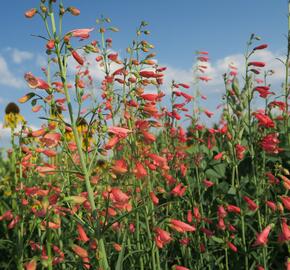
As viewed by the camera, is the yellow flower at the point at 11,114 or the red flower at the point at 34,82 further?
the yellow flower at the point at 11,114

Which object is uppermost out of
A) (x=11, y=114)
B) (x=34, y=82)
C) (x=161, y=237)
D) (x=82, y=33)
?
(x=11, y=114)

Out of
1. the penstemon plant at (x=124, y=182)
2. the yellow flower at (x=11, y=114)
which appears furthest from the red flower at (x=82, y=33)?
the yellow flower at (x=11, y=114)

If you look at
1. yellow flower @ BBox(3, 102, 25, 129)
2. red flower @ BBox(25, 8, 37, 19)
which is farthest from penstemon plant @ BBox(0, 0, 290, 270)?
yellow flower @ BBox(3, 102, 25, 129)

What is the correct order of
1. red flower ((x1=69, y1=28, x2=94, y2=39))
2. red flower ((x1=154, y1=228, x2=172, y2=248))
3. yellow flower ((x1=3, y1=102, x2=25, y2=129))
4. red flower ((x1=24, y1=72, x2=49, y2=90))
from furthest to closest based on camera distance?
yellow flower ((x1=3, y1=102, x2=25, y2=129)) → red flower ((x1=154, y1=228, x2=172, y2=248)) → red flower ((x1=24, y1=72, x2=49, y2=90)) → red flower ((x1=69, y1=28, x2=94, y2=39))

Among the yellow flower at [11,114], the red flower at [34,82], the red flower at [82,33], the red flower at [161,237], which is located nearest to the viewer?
the red flower at [82,33]

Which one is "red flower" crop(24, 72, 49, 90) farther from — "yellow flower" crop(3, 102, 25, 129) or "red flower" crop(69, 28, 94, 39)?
"yellow flower" crop(3, 102, 25, 129)

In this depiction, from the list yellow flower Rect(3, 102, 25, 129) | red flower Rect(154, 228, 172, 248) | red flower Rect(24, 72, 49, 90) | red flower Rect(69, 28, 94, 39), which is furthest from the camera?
yellow flower Rect(3, 102, 25, 129)

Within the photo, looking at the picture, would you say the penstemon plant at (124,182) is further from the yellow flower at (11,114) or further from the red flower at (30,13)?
the yellow flower at (11,114)

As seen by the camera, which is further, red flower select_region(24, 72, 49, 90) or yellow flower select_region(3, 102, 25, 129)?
yellow flower select_region(3, 102, 25, 129)

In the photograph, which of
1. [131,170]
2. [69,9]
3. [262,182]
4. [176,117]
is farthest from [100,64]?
[262,182]

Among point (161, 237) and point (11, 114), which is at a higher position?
point (11, 114)

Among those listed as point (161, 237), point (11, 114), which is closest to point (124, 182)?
point (161, 237)

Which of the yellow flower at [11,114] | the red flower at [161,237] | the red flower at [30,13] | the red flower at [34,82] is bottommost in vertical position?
the red flower at [161,237]

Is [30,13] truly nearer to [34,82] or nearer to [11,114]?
[34,82]
